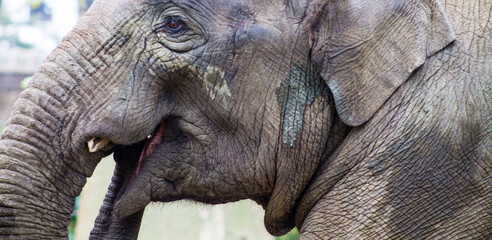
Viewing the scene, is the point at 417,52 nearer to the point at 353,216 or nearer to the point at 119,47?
the point at 353,216

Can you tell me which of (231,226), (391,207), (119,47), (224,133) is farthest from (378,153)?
(231,226)

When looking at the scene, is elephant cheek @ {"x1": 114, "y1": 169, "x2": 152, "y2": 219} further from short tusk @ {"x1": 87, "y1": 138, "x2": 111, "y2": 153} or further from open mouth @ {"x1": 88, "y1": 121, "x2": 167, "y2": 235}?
short tusk @ {"x1": 87, "y1": 138, "x2": 111, "y2": 153}

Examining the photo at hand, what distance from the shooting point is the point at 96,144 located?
3.45 m

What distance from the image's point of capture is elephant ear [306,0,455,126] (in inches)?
138

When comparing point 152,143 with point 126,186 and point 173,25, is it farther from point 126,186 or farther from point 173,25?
point 173,25

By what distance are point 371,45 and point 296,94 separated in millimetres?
430

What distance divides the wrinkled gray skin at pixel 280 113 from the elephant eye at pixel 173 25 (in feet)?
0.05

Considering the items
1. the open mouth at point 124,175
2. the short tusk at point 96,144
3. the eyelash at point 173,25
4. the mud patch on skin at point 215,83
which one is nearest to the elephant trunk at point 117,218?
the open mouth at point 124,175

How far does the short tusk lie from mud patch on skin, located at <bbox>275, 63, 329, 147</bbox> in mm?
856

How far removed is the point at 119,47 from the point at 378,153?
1.30 metres

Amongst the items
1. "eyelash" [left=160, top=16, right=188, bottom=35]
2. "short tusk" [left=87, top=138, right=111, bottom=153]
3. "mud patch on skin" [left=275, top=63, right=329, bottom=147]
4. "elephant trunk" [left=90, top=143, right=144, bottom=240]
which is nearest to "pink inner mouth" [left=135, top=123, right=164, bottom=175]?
"elephant trunk" [left=90, top=143, right=144, bottom=240]

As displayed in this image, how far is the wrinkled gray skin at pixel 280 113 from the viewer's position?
133 inches

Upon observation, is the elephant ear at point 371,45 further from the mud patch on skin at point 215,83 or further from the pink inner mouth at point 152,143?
the pink inner mouth at point 152,143

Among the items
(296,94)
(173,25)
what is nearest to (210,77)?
(173,25)
